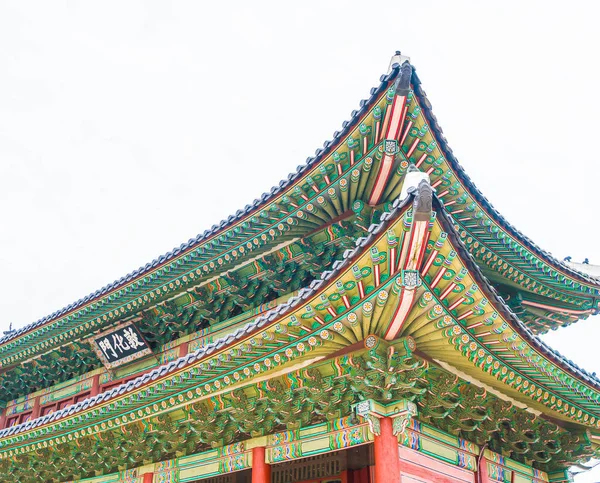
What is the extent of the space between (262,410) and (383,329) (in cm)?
264

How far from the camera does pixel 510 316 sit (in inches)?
321

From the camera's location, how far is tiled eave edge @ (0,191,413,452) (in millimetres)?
7348

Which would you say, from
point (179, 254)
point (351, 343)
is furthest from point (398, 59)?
point (179, 254)

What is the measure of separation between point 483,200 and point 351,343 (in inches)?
206

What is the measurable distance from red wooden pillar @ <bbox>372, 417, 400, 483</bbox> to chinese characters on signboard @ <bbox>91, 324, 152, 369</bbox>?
8.31 meters

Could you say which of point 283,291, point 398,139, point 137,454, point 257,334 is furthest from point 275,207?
point 137,454

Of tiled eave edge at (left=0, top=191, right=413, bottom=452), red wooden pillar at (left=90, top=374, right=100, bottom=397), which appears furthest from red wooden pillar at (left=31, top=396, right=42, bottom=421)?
tiled eave edge at (left=0, top=191, right=413, bottom=452)

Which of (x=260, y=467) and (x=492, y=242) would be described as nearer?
(x=260, y=467)

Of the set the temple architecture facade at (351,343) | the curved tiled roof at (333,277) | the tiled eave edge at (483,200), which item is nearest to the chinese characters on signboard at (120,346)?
the temple architecture facade at (351,343)

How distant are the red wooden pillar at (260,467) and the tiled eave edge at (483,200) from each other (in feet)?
20.1

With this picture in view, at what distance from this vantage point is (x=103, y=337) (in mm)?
15758

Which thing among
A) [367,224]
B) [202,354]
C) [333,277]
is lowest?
[202,354]

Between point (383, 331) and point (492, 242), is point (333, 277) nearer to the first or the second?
point (383, 331)

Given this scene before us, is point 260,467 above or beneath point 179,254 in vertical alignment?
beneath
